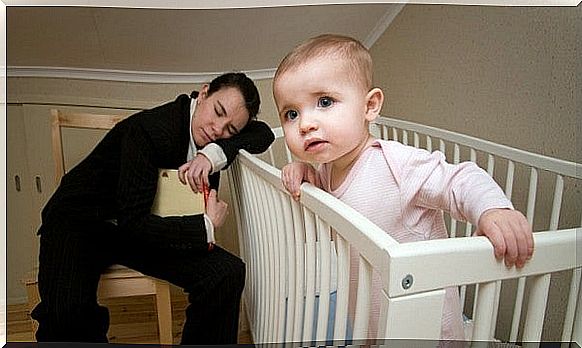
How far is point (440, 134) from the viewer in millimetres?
547

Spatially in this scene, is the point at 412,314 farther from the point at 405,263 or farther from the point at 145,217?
the point at 145,217

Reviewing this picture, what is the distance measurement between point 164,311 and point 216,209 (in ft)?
0.35

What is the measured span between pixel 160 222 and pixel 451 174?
267mm

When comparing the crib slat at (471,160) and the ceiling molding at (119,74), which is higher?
the ceiling molding at (119,74)

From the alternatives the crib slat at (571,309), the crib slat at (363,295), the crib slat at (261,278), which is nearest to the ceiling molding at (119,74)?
the crib slat at (261,278)

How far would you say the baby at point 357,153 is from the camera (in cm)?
48

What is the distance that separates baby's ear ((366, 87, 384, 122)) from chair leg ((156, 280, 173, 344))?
25 cm

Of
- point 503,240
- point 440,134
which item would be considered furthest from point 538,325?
point 440,134

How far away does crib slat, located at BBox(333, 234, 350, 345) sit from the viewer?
41 cm

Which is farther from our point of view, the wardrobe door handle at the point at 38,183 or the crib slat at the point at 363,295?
Answer: the wardrobe door handle at the point at 38,183

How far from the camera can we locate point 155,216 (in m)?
0.54

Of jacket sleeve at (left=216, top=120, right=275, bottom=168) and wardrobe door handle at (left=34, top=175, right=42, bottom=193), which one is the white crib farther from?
wardrobe door handle at (left=34, top=175, right=42, bottom=193)

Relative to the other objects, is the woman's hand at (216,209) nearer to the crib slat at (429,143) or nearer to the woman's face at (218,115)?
the woman's face at (218,115)

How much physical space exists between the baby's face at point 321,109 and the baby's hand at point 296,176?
0.01 metres
